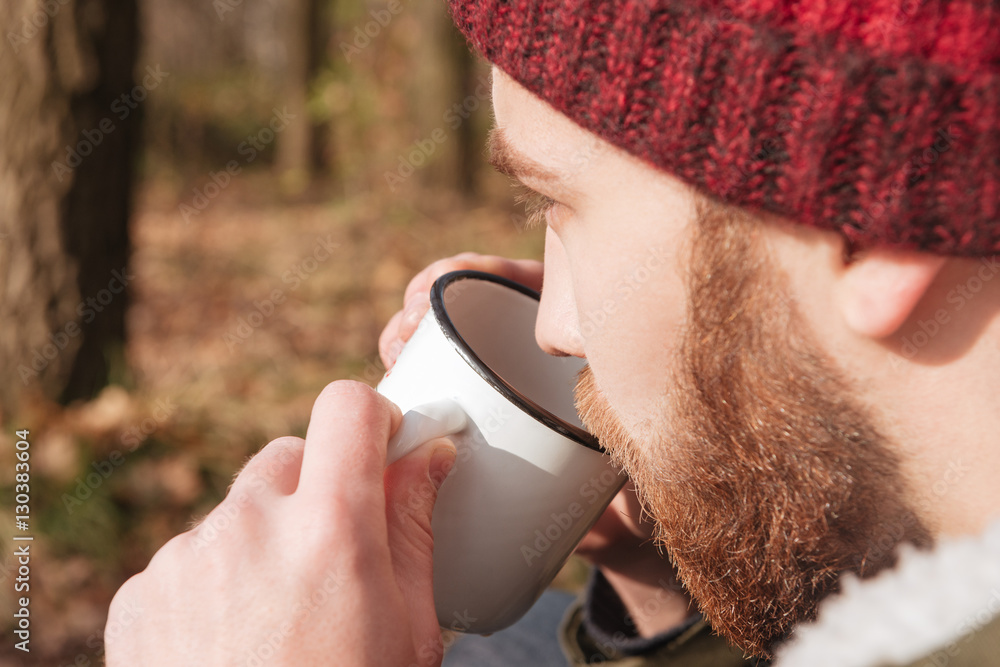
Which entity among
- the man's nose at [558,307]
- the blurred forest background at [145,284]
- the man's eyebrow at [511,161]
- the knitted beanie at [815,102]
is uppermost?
the knitted beanie at [815,102]

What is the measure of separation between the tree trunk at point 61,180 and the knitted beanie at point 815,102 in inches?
112

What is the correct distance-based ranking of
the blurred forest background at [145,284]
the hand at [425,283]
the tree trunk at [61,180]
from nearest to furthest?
the hand at [425,283] → the blurred forest background at [145,284] → the tree trunk at [61,180]

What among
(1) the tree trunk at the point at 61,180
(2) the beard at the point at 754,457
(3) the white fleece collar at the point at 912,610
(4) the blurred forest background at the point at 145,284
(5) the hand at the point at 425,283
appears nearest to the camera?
(3) the white fleece collar at the point at 912,610

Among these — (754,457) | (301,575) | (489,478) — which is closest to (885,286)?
(754,457)

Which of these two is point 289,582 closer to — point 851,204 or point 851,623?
point 851,623

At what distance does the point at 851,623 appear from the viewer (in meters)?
0.91

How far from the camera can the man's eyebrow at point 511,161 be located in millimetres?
1327

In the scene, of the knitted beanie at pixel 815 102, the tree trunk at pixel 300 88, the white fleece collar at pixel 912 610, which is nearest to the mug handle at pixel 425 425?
the knitted beanie at pixel 815 102

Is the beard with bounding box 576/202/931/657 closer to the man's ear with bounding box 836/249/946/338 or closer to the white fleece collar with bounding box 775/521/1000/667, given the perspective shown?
the man's ear with bounding box 836/249/946/338

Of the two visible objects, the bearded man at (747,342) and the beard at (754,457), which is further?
the beard at (754,457)

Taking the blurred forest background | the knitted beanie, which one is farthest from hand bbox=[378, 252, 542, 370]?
the knitted beanie

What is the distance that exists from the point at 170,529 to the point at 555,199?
2.45 metres

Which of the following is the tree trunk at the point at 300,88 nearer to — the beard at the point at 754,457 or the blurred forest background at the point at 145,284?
the blurred forest background at the point at 145,284


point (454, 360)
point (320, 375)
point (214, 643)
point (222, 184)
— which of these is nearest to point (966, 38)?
point (454, 360)
